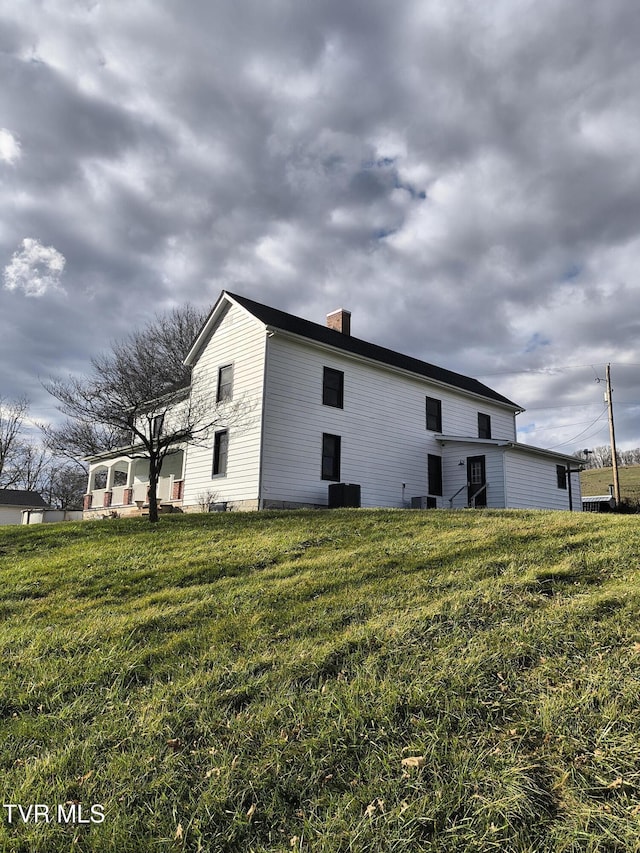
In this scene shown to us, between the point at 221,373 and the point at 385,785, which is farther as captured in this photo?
the point at 221,373

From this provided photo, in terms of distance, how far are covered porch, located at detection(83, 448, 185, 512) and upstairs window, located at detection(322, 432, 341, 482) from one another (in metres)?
5.20

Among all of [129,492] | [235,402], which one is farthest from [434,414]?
[129,492]

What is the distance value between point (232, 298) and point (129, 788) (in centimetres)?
1627

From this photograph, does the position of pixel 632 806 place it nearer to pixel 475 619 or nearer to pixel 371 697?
pixel 371 697

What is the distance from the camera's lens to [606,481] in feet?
194

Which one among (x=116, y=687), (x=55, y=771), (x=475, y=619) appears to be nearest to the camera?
(x=55, y=771)

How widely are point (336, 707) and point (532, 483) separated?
1777 centimetres

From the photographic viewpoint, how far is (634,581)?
5238 millimetres

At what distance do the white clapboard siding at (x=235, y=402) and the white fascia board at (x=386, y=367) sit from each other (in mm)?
829

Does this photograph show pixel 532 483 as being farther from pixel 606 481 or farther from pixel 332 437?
pixel 606 481

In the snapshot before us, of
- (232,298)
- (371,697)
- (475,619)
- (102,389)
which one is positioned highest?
(232,298)

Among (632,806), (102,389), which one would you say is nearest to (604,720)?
(632,806)

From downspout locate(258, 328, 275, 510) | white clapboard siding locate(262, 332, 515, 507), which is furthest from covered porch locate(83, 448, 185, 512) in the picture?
white clapboard siding locate(262, 332, 515, 507)

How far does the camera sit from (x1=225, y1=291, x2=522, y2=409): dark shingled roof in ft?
56.5
